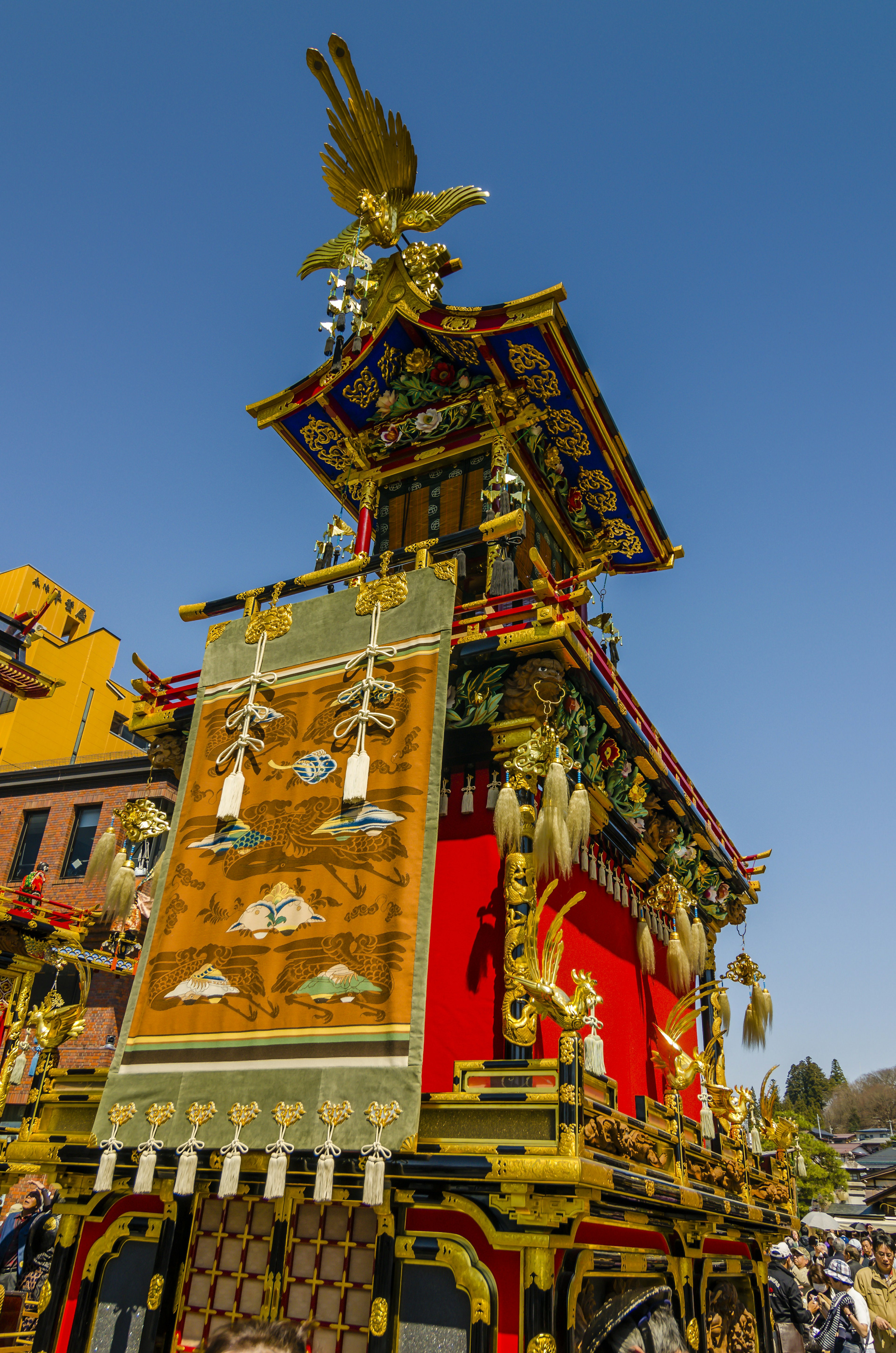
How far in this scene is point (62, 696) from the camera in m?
33.6

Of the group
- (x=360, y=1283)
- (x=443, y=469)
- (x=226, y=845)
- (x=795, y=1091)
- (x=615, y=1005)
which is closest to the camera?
(x=360, y=1283)

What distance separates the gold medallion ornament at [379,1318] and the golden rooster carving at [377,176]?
12.6 m

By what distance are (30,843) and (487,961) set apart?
23376mm

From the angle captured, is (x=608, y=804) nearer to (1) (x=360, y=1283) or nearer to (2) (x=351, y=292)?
(1) (x=360, y=1283)

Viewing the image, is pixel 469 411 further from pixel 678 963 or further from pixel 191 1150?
pixel 191 1150

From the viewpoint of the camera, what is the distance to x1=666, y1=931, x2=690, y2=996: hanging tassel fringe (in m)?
11.4

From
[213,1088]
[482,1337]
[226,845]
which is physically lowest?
[482,1337]

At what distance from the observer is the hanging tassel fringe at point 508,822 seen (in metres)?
8.53

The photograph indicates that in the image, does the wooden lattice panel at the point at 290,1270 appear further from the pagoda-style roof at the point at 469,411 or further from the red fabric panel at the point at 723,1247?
the pagoda-style roof at the point at 469,411

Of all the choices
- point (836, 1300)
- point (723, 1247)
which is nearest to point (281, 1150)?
point (723, 1247)

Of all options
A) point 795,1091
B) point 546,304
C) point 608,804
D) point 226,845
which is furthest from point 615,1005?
point 795,1091

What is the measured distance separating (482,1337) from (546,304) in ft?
35.2

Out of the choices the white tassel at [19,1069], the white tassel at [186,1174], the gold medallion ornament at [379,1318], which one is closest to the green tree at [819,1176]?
the white tassel at [19,1069]

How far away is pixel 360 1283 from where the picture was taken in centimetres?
A: 726
